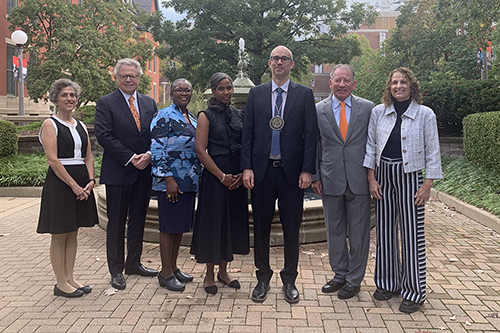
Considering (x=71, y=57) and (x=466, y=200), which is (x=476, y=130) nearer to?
(x=466, y=200)

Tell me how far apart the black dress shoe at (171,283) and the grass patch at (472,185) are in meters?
5.28

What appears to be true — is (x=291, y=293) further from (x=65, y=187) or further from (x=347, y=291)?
(x=65, y=187)

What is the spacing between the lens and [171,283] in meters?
4.07

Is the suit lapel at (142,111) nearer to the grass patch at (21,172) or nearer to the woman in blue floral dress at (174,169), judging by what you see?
the woman in blue floral dress at (174,169)

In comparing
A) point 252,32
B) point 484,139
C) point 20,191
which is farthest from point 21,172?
point 252,32

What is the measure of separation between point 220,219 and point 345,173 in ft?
4.01

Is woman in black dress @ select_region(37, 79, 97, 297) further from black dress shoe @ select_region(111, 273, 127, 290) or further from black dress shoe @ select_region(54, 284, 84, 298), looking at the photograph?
black dress shoe @ select_region(111, 273, 127, 290)

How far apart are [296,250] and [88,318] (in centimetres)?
188

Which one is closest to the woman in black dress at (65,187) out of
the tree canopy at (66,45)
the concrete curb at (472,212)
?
the concrete curb at (472,212)

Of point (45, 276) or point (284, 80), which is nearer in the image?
point (284, 80)

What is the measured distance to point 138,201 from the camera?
437 cm

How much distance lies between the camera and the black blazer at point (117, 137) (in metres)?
4.12

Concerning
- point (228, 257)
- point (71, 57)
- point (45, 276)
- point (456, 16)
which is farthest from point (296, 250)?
point (71, 57)

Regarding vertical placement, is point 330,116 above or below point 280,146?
above
